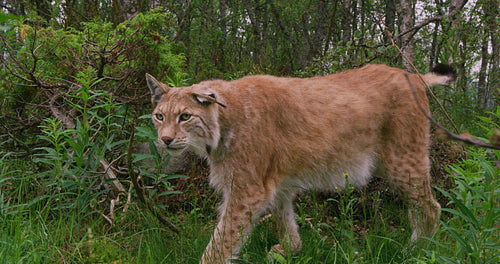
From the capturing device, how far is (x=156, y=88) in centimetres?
325

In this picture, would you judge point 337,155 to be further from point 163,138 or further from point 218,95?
point 163,138

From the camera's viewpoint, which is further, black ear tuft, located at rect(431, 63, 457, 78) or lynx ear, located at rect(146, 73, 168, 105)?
black ear tuft, located at rect(431, 63, 457, 78)

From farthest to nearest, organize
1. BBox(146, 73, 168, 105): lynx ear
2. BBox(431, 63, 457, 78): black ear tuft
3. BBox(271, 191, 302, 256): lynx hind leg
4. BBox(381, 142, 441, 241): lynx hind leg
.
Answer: BBox(431, 63, 457, 78): black ear tuft < BBox(381, 142, 441, 241): lynx hind leg < BBox(271, 191, 302, 256): lynx hind leg < BBox(146, 73, 168, 105): lynx ear

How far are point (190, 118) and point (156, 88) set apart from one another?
0.44 meters

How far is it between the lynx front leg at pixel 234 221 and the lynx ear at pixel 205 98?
0.68 m

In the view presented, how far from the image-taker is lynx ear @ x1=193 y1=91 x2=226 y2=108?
3.00 metres

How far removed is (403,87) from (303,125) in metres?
1.09

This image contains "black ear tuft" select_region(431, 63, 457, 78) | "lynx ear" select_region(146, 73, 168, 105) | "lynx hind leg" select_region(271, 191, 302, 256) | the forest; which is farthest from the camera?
"black ear tuft" select_region(431, 63, 457, 78)

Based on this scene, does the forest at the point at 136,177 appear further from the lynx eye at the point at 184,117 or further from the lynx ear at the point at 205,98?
the lynx ear at the point at 205,98

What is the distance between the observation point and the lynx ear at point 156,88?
3195mm

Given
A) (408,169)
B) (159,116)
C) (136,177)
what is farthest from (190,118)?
(408,169)

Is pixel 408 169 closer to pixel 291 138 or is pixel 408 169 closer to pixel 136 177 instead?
pixel 291 138

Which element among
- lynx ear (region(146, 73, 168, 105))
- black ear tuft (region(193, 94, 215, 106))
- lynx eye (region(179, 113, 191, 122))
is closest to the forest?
lynx ear (region(146, 73, 168, 105))

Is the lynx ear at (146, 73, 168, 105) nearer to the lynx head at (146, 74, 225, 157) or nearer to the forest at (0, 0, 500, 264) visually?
the lynx head at (146, 74, 225, 157)
